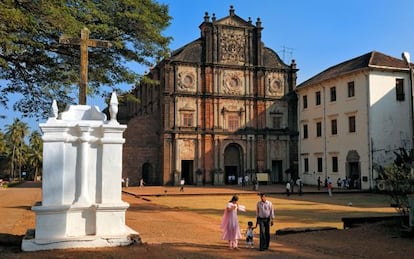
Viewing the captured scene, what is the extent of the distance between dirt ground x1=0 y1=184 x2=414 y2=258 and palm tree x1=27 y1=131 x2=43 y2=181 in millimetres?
58616

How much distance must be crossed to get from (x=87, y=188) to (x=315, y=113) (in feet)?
112

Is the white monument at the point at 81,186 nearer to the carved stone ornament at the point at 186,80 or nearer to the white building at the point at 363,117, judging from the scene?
the white building at the point at 363,117

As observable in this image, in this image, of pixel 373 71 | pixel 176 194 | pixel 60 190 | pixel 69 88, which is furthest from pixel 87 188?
pixel 373 71

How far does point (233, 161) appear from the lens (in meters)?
42.6

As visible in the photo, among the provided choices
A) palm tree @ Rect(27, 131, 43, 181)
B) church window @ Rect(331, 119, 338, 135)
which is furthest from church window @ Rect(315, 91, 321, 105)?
palm tree @ Rect(27, 131, 43, 181)

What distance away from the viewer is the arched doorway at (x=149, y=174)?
1620 inches

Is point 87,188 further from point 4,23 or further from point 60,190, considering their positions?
point 4,23

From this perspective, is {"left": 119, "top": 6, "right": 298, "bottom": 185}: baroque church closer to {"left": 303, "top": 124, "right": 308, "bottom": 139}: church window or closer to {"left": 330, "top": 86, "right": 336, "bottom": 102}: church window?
{"left": 303, "top": 124, "right": 308, "bottom": 139}: church window

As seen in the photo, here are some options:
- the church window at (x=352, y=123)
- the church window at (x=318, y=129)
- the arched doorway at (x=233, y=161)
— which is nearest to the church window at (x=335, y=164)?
the church window at (x=352, y=123)

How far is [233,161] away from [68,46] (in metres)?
30.7

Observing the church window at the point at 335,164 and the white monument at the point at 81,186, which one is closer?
the white monument at the point at 81,186

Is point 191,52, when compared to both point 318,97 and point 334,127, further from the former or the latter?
point 334,127

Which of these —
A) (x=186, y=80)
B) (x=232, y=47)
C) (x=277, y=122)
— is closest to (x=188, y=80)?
(x=186, y=80)

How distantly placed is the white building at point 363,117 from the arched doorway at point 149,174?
49.1 feet
